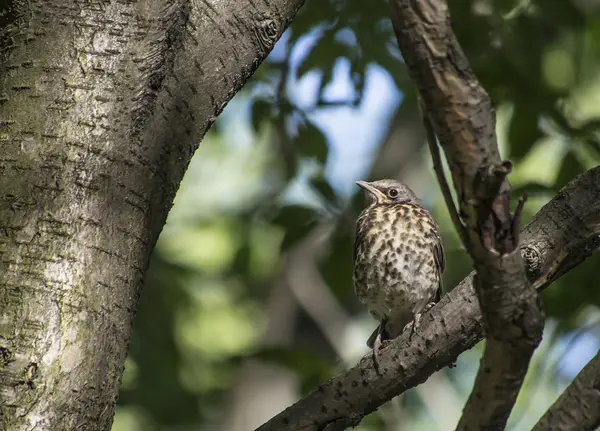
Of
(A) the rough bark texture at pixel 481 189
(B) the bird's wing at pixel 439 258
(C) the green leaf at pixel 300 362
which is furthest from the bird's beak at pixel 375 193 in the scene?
(A) the rough bark texture at pixel 481 189

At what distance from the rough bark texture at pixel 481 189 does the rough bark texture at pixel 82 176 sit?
0.87m

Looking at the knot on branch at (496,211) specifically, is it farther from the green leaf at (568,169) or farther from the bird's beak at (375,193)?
the bird's beak at (375,193)

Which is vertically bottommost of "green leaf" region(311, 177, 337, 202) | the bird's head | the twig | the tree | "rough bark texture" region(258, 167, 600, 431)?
the twig

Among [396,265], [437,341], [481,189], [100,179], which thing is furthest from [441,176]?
[396,265]

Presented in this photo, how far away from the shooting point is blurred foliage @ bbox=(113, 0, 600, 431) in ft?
12.7

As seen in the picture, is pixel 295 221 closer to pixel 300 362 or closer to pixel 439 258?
pixel 300 362

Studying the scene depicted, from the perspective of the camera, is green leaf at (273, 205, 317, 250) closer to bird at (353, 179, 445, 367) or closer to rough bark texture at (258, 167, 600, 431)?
bird at (353, 179, 445, 367)

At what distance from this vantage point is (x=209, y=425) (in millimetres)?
8555

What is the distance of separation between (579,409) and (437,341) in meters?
0.82

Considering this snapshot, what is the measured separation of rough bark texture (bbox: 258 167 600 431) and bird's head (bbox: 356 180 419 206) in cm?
244

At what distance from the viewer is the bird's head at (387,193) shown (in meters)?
5.07

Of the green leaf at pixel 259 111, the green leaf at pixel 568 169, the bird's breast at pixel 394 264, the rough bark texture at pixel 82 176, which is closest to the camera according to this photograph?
the rough bark texture at pixel 82 176

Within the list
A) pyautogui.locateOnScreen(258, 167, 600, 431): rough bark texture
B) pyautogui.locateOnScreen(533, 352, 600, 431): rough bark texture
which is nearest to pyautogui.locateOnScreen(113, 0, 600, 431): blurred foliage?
pyautogui.locateOnScreen(258, 167, 600, 431): rough bark texture

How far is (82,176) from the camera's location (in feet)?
6.89
